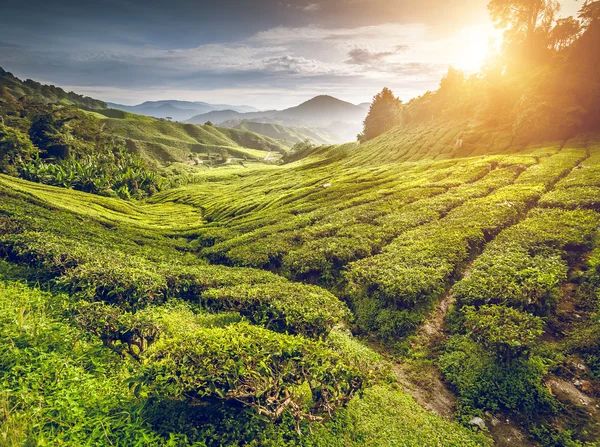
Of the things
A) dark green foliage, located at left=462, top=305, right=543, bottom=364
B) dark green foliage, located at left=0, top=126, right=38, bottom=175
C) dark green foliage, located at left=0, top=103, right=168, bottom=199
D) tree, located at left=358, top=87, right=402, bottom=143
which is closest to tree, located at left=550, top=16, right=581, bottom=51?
tree, located at left=358, top=87, right=402, bottom=143

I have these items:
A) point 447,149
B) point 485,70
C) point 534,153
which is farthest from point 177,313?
point 485,70

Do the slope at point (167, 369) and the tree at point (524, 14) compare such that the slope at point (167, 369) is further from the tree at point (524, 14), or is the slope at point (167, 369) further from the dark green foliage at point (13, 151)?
the tree at point (524, 14)

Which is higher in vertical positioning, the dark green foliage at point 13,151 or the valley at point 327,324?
the dark green foliage at point 13,151

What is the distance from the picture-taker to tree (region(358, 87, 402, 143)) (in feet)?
411

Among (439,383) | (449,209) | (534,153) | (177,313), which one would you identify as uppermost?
(534,153)

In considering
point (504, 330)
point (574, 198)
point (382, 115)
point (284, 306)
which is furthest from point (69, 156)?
point (382, 115)

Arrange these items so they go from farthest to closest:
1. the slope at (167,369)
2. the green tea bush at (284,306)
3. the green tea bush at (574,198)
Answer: the green tea bush at (574,198)
the green tea bush at (284,306)
the slope at (167,369)

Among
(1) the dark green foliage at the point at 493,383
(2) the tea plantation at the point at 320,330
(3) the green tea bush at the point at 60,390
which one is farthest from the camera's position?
(1) the dark green foliage at the point at 493,383

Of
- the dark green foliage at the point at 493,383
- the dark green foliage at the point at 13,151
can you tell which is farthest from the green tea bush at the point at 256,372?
the dark green foliage at the point at 13,151

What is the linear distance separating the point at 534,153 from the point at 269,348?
175ft

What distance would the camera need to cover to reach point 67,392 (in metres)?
8.45

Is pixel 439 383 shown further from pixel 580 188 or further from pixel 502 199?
pixel 580 188

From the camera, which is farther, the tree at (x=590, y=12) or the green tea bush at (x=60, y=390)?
the tree at (x=590, y=12)

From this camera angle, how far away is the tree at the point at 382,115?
125 metres
